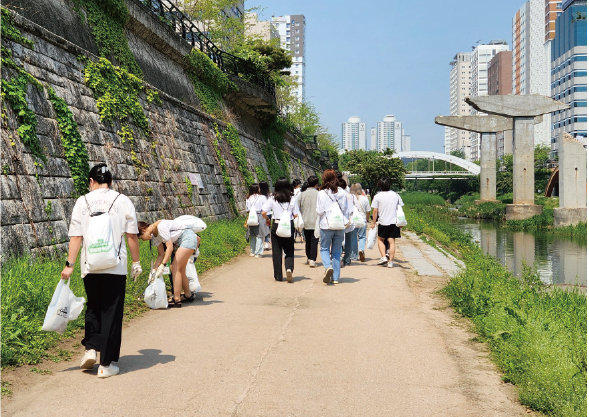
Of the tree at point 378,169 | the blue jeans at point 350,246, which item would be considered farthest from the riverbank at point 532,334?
the tree at point 378,169

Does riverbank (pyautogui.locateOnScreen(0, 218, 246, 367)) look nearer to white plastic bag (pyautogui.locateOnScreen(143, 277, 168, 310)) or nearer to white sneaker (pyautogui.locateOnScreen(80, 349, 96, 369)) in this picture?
white plastic bag (pyautogui.locateOnScreen(143, 277, 168, 310))

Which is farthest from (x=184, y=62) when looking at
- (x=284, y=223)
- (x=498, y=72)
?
(x=498, y=72)

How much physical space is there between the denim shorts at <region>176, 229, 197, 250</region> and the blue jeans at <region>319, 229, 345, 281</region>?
2.68 m

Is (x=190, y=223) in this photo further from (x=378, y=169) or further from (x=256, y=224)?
(x=378, y=169)

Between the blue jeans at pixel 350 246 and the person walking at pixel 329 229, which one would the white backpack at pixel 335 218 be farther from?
the blue jeans at pixel 350 246

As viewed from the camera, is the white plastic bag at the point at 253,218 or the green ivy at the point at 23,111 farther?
the white plastic bag at the point at 253,218

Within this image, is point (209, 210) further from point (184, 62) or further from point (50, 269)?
point (50, 269)

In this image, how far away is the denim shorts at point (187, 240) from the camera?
7906 millimetres

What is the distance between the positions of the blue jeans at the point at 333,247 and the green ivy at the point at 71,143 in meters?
4.51

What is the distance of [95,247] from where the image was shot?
4.77 metres

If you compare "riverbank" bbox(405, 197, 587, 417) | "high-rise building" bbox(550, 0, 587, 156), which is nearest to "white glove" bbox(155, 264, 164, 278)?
"riverbank" bbox(405, 197, 587, 417)

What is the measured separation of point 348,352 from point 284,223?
15.0 feet

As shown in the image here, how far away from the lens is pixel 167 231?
7430mm

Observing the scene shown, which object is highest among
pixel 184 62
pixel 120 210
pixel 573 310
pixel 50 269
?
pixel 184 62
